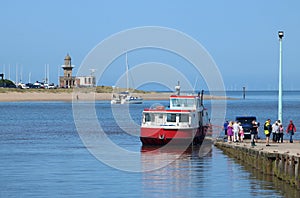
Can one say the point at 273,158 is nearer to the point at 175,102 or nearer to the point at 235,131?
the point at 235,131

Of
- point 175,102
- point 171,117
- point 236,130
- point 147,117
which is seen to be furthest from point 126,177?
point 175,102

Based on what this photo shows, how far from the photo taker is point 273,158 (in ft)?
120

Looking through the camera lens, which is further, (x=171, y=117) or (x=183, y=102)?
(x=183, y=102)

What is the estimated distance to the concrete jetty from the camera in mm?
32625

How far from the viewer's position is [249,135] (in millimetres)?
53438

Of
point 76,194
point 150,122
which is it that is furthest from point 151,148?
point 76,194

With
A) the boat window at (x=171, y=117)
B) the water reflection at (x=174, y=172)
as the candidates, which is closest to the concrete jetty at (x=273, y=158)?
the water reflection at (x=174, y=172)

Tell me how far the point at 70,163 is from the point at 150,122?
12.6 m

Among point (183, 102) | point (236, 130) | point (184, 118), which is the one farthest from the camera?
point (183, 102)

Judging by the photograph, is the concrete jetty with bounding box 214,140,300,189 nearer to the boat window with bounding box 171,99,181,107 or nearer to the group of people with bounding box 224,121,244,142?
the group of people with bounding box 224,121,244,142

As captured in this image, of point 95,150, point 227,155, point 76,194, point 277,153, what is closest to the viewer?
point 76,194

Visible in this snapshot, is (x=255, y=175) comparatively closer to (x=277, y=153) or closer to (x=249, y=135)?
(x=277, y=153)

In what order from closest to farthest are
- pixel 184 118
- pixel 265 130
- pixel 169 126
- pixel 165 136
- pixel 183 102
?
pixel 265 130
pixel 165 136
pixel 169 126
pixel 184 118
pixel 183 102

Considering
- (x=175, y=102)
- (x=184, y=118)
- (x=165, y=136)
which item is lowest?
(x=165, y=136)
